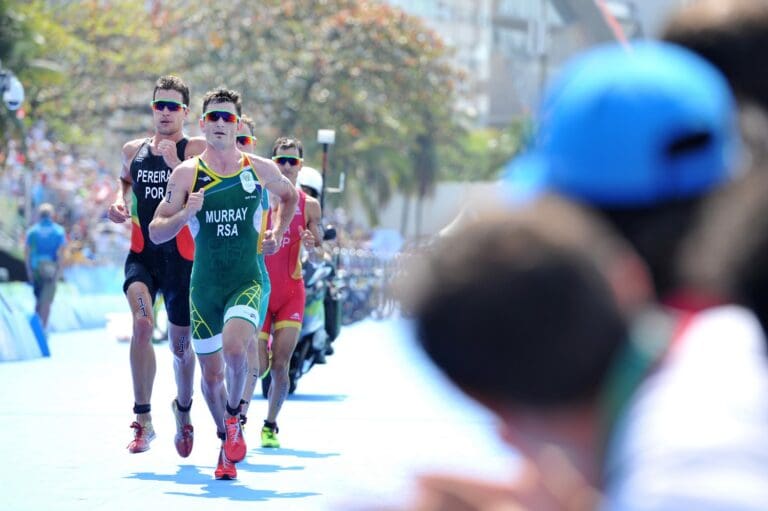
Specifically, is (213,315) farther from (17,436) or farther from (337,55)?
(337,55)

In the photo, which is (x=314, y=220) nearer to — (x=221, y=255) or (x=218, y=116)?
(x=218, y=116)

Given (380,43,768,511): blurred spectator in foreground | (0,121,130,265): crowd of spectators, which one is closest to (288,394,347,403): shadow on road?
(380,43,768,511): blurred spectator in foreground

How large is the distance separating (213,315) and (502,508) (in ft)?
25.3

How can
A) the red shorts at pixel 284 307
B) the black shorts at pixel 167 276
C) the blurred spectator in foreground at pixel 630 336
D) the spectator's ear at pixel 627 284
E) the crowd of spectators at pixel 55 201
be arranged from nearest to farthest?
the blurred spectator in foreground at pixel 630 336 < the spectator's ear at pixel 627 284 < the black shorts at pixel 167 276 < the red shorts at pixel 284 307 < the crowd of spectators at pixel 55 201

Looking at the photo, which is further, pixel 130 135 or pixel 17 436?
pixel 130 135

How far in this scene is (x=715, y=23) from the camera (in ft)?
7.06

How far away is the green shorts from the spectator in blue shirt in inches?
555

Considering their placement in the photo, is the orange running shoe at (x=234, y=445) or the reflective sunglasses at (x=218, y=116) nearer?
the orange running shoe at (x=234, y=445)

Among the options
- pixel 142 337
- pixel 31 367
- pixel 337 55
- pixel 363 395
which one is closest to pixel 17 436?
pixel 142 337

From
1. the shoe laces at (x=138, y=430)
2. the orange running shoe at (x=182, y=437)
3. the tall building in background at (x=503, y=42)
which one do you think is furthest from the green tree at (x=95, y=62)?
the tall building in background at (x=503, y=42)

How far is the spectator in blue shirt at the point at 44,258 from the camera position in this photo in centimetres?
2320

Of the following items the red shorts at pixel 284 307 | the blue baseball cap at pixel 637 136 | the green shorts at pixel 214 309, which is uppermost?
the blue baseball cap at pixel 637 136

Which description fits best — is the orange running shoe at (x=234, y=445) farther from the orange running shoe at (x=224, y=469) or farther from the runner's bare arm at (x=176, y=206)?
the runner's bare arm at (x=176, y=206)

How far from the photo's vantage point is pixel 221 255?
9398mm
